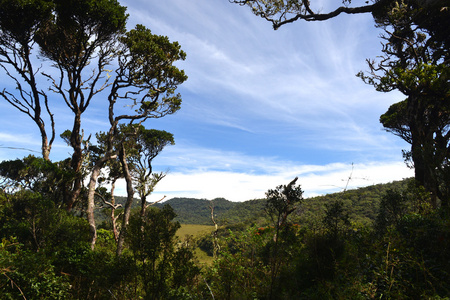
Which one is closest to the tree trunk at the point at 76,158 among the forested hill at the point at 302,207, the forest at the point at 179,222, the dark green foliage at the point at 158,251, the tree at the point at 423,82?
the forest at the point at 179,222

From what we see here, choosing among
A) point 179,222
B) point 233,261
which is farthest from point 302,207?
point 179,222

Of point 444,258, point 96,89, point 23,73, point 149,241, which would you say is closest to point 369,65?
point 444,258

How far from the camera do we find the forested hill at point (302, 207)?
2318cm

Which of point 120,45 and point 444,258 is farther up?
point 120,45

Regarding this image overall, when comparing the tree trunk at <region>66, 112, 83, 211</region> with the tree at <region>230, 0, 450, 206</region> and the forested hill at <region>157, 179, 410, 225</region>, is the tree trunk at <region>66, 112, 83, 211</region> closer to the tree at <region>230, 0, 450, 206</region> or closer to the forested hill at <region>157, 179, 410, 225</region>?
the forested hill at <region>157, 179, 410, 225</region>

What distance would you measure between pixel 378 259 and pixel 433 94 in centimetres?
938

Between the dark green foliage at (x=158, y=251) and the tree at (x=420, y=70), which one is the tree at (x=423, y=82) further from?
the dark green foliage at (x=158, y=251)

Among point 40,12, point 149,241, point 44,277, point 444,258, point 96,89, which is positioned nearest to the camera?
point 444,258

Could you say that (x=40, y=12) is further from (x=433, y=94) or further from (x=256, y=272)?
(x=433, y=94)

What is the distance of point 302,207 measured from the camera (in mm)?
15016

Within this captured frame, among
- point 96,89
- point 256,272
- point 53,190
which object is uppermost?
point 96,89

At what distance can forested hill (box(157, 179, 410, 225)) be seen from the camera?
76.0 ft

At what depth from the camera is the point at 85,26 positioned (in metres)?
14.1

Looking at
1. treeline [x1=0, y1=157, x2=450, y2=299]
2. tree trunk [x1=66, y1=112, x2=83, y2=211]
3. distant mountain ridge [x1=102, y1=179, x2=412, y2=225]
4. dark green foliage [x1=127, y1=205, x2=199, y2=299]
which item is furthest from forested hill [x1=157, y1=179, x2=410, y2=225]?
tree trunk [x1=66, y1=112, x2=83, y2=211]
